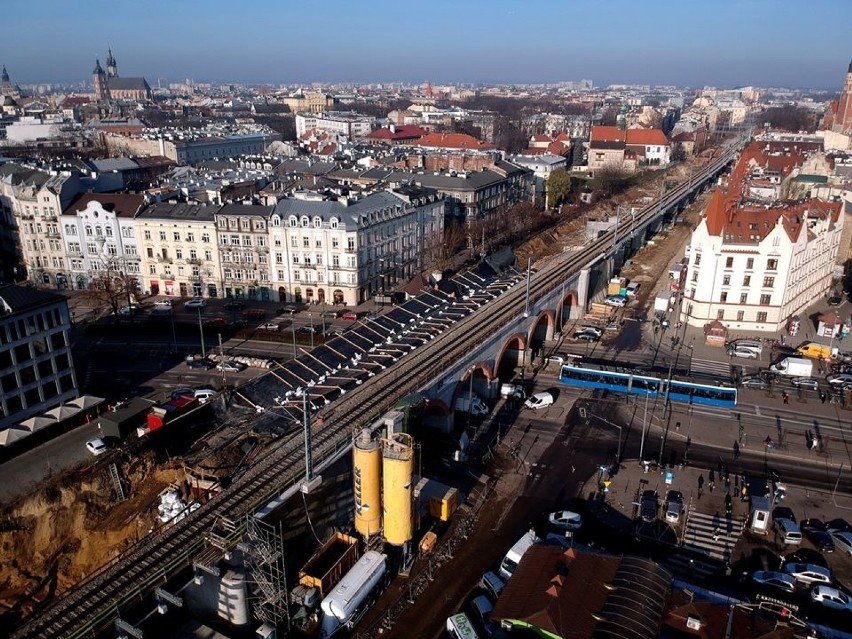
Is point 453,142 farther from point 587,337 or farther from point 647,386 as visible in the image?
point 647,386

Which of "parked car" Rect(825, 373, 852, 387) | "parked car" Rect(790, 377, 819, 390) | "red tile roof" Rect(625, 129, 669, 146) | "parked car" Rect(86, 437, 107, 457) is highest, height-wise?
"red tile roof" Rect(625, 129, 669, 146)

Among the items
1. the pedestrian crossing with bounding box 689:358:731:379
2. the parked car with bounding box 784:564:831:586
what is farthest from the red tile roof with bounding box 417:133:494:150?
the parked car with bounding box 784:564:831:586

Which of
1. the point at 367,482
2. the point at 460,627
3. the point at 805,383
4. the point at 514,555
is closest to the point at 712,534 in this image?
the point at 514,555

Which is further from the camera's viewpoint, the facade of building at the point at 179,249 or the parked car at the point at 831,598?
the facade of building at the point at 179,249

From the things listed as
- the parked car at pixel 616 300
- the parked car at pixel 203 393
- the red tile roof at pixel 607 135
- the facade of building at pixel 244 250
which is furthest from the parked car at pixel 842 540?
the red tile roof at pixel 607 135

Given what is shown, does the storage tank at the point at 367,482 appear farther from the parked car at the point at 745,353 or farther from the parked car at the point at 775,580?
the parked car at the point at 745,353

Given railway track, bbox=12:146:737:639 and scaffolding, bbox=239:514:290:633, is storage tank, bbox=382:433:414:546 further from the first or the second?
scaffolding, bbox=239:514:290:633
